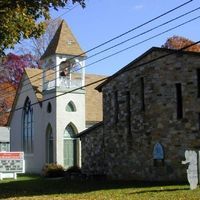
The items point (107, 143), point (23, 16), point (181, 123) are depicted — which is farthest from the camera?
point (107, 143)

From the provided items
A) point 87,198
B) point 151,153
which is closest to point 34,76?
point 151,153

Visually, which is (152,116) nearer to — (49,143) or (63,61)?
(63,61)

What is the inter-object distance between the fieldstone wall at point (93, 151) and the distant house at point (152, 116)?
107 centimetres

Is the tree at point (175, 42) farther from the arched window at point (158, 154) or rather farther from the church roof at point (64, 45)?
the arched window at point (158, 154)

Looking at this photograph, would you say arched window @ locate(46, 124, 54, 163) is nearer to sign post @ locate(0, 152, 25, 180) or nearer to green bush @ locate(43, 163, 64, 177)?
green bush @ locate(43, 163, 64, 177)

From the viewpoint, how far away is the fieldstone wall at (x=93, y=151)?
3856 cm

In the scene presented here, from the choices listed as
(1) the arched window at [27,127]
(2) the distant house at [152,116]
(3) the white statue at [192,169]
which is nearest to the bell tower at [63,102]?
(1) the arched window at [27,127]

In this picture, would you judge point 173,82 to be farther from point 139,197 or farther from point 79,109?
point 79,109

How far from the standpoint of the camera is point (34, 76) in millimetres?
50156

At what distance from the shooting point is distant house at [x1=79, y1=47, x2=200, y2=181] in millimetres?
29938

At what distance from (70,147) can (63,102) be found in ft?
12.9

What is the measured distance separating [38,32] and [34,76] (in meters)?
31.0

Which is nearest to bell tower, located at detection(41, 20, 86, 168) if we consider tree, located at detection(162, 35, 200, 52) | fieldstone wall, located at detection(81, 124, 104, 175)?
fieldstone wall, located at detection(81, 124, 104, 175)

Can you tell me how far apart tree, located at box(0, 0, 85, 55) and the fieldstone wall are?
2011 cm
